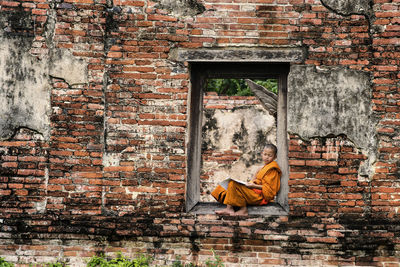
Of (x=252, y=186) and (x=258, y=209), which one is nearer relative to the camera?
(x=252, y=186)

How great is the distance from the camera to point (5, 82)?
16.2 feet

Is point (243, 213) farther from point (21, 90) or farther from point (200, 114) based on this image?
point (21, 90)

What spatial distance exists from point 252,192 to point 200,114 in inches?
45.3

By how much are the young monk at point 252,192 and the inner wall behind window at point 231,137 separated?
181 inches

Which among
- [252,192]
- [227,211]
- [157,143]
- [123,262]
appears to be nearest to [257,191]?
[252,192]

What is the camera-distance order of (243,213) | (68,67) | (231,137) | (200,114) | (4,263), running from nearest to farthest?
(4,263) < (243,213) < (68,67) < (200,114) < (231,137)

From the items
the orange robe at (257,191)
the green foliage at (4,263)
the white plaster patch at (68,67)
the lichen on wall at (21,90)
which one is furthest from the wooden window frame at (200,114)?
the green foliage at (4,263)

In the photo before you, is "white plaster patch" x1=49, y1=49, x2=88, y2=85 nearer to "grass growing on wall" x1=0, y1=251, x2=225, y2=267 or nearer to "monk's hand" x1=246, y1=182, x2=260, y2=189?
"grass growing on wall" x1=0, y1=251, x2=225, y2=267

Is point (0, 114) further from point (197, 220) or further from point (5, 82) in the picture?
point (197, 220)

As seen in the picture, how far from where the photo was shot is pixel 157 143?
4938mm

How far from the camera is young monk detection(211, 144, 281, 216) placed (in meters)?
4.85

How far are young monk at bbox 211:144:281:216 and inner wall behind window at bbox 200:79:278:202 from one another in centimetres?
460

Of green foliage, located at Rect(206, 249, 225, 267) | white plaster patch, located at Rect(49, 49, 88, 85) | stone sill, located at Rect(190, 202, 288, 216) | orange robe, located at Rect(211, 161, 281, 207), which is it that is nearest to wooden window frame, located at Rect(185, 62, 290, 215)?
stone sill, located at Rect(190, 202, 288, 216)

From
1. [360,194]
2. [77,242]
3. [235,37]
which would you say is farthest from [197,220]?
[235,37]
